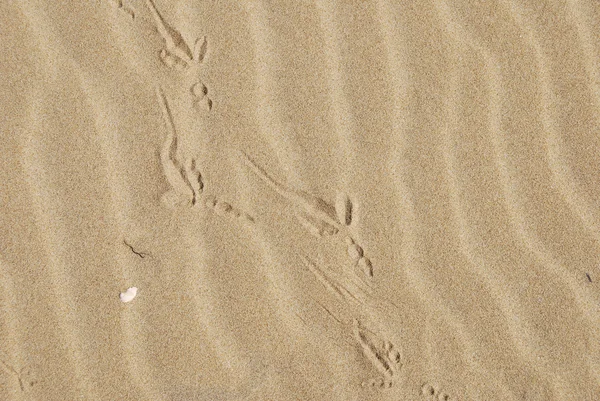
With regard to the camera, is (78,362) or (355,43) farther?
(355,43)

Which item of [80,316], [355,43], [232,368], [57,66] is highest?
[57,66]

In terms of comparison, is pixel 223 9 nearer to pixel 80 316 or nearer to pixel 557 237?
pixel 80 316

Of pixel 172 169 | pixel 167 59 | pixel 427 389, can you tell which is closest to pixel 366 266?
→ pixel 427 389

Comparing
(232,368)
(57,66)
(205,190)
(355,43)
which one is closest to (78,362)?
(232,368)

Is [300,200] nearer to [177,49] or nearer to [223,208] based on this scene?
[223,208]

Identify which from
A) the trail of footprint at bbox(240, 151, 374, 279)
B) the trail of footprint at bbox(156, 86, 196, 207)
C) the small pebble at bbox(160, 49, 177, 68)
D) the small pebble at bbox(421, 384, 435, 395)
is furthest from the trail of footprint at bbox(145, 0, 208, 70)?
the small pebble at bbox(421, 384, 435, 395)
